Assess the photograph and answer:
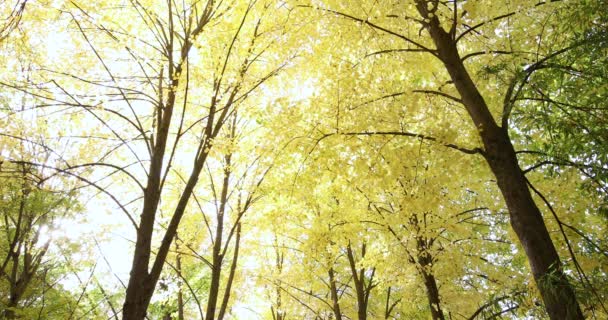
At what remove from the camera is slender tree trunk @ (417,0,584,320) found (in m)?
2.83

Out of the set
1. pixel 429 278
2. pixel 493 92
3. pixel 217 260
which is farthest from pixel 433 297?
pixel 217 260

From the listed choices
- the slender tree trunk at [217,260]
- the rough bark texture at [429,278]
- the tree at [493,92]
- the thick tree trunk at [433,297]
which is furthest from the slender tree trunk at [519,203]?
the slender tree trunk at [217,260]

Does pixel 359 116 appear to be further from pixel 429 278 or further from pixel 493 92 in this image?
pixel 429 278

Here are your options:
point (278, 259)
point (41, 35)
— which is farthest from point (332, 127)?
point (278, 259)

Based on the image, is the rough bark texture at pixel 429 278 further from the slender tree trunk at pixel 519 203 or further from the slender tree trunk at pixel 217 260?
the slender tree trunk at pixel 217 260

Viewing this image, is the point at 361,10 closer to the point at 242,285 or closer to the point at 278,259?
the point at 242,285

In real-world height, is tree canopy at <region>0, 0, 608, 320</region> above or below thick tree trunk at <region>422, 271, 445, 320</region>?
above

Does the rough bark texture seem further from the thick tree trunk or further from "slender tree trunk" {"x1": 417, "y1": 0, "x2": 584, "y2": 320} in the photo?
"slender tree trunk" {"x1": 417, "y1": 0, "x2": 584, "y2": 320}

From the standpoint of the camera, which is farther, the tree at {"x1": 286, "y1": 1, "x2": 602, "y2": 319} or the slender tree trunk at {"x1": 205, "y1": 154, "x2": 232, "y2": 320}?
the slender tree trunk at {"x1": 205, "y1": 154, "x2": 232, "y2": 320}

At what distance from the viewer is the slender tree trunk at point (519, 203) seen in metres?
2.83

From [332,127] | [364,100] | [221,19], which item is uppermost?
[221,19]

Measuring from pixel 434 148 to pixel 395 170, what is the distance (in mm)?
490

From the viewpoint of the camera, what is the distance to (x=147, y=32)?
15.9ft

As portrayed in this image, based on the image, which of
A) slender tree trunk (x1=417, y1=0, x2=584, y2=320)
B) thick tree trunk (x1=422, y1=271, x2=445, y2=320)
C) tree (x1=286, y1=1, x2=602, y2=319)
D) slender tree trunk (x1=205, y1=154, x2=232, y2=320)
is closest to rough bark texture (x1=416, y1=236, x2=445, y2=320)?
thick tree trunk (x1=422, y1=271, x2=445, y2=320)
